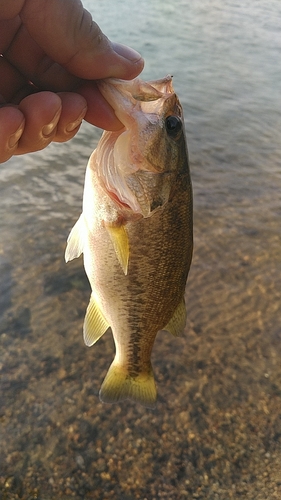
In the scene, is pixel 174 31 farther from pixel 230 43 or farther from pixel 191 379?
pixel 191 379

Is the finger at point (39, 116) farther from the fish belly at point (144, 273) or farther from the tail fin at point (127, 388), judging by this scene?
the tail fin at point (127, 388)

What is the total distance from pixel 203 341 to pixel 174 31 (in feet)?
46.3

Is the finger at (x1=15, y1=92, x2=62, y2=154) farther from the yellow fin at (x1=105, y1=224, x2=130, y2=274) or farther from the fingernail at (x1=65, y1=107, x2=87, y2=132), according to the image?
the yellow fin at (x1=105, y1=224, x2=130, y2=274)

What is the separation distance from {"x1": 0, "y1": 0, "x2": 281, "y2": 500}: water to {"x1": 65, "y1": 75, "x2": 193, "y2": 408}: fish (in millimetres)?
1543

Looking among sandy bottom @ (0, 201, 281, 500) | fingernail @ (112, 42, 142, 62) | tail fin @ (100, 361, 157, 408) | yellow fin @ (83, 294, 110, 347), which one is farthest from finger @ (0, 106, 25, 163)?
sandy bottom @ (0, 201, 281, 500)

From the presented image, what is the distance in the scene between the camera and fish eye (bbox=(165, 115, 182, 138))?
229 cm

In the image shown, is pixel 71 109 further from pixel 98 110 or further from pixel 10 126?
pixel 10 126

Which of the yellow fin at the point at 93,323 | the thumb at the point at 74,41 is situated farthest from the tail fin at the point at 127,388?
the thumb at the point at 74,41

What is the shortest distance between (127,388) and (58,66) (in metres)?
2.01

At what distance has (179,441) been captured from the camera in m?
3.77

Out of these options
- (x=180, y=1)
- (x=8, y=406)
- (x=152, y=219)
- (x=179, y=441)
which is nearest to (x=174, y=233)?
(x=152, y=219)

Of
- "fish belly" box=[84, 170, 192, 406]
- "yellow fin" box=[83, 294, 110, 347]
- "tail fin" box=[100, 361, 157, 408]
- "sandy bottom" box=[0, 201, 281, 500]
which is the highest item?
"fish belly" box=[84, 170, 192, 406]

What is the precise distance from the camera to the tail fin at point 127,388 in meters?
2.93

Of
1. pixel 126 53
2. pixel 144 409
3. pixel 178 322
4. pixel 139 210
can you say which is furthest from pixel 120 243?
pixel 144 409
